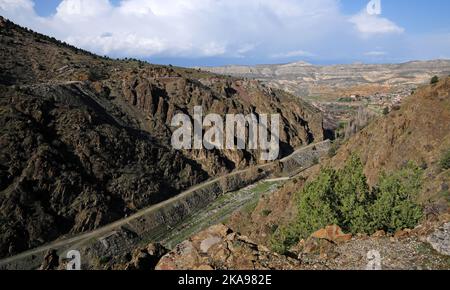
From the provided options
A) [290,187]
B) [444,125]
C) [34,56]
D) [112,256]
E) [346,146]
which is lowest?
[112,256]

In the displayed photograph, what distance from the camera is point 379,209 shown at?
26141 millimetres

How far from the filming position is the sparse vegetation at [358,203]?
84.7 feet

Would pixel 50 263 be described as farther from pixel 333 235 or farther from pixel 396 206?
pixel 396 206

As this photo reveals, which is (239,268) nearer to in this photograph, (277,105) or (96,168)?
(96,168)

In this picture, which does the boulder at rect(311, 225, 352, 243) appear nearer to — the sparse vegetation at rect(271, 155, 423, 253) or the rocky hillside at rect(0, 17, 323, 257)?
the sparse vegetation at rect(271, 155, 423, 253)

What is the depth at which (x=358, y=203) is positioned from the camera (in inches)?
1089

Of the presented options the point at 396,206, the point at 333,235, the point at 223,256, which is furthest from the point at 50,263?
the point at 396,206

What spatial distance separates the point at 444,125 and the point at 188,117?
6077 cm

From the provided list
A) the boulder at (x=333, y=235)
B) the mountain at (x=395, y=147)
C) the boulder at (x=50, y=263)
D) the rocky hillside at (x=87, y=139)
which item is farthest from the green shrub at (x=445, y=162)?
the rocky hillside at (x=87, y=139)

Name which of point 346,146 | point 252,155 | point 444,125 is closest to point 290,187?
point 346,146
